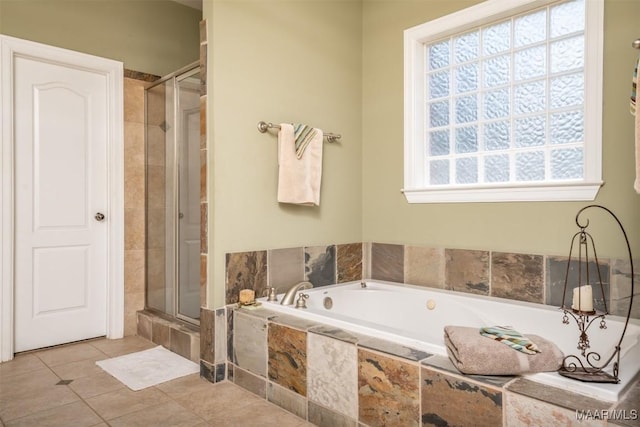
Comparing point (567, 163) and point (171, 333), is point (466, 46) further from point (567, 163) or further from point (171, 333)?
point (171, 333)

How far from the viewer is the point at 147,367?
8.52 ft

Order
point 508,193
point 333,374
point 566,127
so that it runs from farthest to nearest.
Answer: point 508,193, point 566,127, point 333,374

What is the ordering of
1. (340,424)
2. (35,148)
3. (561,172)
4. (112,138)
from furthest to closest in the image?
(112,138) → (35,148) → (561,172) → (340,424)

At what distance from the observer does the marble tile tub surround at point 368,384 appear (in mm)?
1314

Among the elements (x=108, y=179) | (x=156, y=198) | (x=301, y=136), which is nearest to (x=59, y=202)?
(x=108, y=179)

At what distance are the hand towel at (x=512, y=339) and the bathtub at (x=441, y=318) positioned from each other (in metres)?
0.08

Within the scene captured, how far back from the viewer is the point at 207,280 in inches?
96.5

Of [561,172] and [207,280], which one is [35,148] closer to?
[207,280]

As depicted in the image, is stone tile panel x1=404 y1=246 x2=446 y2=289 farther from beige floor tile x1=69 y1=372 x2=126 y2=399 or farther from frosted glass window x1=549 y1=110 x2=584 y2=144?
beige floor tile x1=69 y1=372 x2=126 y2=399

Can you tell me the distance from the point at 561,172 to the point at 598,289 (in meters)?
0.64

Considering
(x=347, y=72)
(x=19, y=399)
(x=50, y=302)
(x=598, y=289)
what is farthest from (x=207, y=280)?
(x=598, y=289)

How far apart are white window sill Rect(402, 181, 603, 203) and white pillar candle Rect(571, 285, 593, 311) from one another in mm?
982

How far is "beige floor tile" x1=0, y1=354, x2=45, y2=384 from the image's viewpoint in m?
2.54

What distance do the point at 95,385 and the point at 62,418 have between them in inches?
14.1
